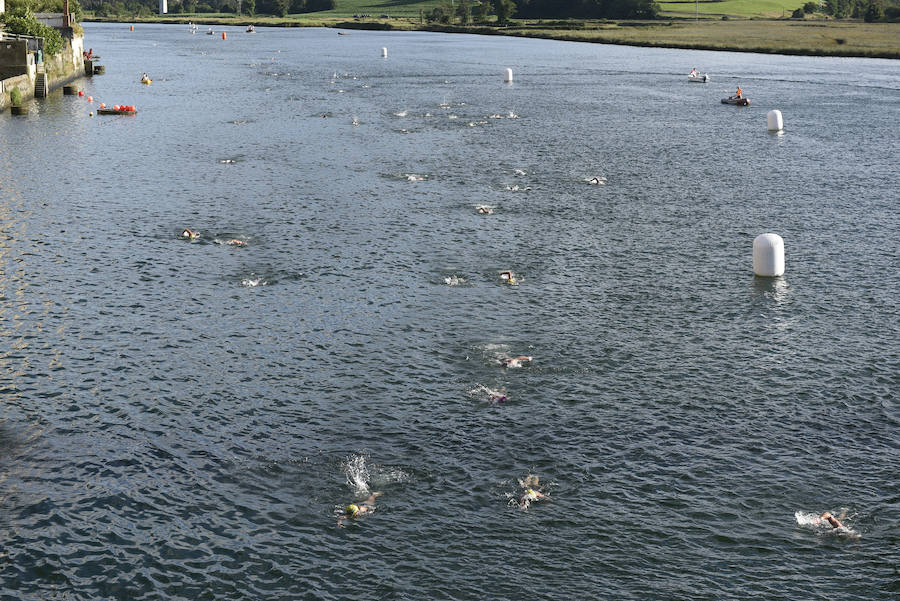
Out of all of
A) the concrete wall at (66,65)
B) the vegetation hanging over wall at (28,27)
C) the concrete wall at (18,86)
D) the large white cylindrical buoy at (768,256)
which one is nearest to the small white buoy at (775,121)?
the large white cylindrical buoy at (768,256)

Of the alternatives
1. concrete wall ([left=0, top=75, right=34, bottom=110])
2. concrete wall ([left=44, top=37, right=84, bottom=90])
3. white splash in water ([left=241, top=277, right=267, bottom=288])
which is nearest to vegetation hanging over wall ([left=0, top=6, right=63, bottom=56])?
concrete wall ([left=44, top=37, right=84, bottom=90])

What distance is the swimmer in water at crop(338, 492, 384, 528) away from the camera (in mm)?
30062

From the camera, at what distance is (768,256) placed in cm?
5338

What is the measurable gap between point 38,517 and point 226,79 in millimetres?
151935

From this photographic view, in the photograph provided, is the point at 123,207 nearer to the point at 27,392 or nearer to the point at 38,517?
the point at 27,392

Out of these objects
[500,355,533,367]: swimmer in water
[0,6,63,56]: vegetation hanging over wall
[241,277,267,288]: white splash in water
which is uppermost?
[0,6,63,56]: vegetation hanging over wall

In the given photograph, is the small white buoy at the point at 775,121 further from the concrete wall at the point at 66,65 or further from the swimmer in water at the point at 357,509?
the concrete wall at the point at 66,65

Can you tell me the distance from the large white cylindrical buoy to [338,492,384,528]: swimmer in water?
31.2 metres

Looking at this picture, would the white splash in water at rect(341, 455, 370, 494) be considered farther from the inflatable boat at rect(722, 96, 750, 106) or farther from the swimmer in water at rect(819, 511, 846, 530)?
the inflatable boat at rect(722, 96, 750, 106)

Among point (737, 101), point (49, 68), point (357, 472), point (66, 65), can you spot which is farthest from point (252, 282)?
point (66, 65)

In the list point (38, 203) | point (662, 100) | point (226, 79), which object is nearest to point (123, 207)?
point (38, 203)

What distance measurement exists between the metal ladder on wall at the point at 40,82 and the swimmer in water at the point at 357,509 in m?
124

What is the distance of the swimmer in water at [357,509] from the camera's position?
A: 3006 cm

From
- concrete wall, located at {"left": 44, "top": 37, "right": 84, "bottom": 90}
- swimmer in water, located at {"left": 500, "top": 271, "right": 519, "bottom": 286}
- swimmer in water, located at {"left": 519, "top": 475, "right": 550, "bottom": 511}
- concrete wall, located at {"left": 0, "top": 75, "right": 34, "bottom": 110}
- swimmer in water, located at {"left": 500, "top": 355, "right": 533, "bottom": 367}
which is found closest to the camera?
swimmer in water, located at {"left": 519, "top": 475, "right": 550, "bottom": 511}
